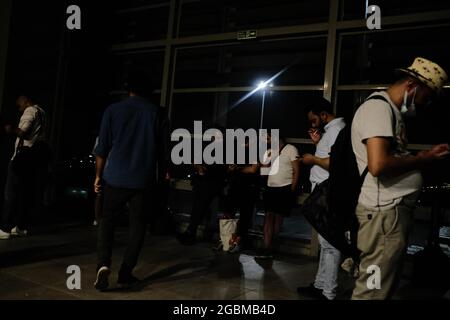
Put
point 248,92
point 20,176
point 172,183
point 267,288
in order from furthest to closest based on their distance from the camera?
point 172,183 → point 248,92 → point 20,176 → point 267,288

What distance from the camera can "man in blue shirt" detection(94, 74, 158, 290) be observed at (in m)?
3.64

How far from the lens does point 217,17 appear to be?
802 cm

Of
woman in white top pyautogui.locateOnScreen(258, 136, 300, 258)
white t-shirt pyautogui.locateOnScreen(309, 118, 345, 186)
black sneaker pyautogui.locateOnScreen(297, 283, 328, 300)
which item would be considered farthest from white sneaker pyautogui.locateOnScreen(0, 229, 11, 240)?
white t-shirt pyautogui.locateOnScreen(309, 118, 345, 186)

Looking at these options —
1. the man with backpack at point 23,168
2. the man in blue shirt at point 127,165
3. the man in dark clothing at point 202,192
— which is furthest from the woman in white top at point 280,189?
the man with backpack at point 23,168

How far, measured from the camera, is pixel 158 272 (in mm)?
4375

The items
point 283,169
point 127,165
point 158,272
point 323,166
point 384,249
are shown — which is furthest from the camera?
point 283,169

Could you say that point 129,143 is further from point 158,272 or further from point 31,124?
point 31,124

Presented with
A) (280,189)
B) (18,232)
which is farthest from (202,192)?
(18,232)

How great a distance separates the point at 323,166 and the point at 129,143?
175 centimetres

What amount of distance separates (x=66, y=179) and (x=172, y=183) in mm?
2473

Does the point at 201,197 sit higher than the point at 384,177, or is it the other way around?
the point at 384,177

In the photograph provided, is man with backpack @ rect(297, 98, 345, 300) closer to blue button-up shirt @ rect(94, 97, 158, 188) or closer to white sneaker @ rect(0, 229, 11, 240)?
blue button-up shirt @ rect(94, 97, 158, 188)
